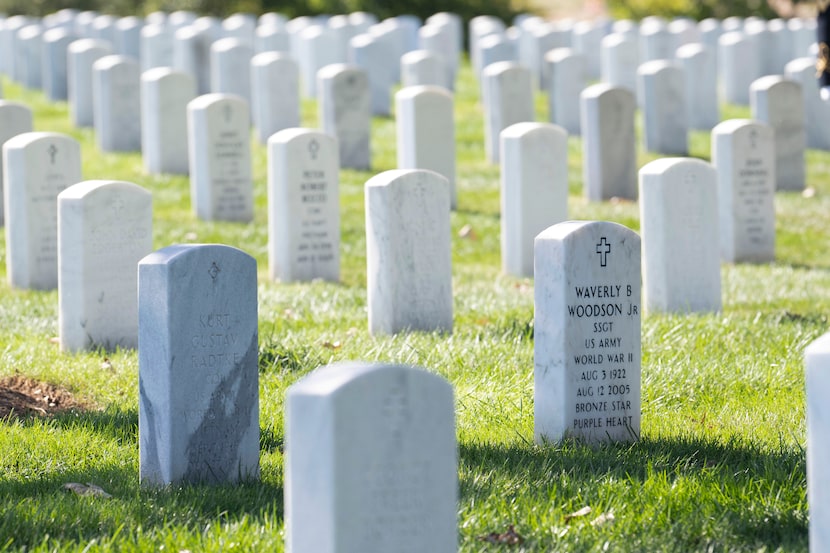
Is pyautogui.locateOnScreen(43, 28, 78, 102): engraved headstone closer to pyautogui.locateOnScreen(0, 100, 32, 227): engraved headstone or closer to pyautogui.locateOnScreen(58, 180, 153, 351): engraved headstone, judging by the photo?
pyautogui.locateOnScreen(0, 100, 32, 227): engraved headstone

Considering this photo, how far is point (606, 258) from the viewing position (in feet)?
20.3

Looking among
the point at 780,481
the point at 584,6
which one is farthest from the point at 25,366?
the point at 584,6

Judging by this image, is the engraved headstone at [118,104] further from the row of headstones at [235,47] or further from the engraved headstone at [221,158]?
the engraved headstone at [221,158]

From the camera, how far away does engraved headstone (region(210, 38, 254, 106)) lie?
18531 mm

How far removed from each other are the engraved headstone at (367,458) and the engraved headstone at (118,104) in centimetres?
1248

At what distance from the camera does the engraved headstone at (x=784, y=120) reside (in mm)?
15133

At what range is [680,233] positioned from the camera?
9.48m

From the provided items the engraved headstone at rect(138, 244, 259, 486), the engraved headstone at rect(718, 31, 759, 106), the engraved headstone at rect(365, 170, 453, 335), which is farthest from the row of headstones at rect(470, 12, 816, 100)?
the engraved headstone at rect(138, 244, 259, 486)

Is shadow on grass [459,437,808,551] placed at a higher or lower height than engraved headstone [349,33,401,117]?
lower

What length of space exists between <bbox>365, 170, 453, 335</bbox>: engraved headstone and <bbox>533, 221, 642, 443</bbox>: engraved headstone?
2.47 m

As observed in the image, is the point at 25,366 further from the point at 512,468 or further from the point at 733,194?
the point at 733,194

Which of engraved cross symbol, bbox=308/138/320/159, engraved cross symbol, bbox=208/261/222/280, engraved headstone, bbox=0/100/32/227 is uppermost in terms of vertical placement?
engraved headstone, bbox=0/100/32/227

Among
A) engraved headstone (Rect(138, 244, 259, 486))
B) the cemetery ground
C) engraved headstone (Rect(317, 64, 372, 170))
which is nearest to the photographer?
the cemetery ground

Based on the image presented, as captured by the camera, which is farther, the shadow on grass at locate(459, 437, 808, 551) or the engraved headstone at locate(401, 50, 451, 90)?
the engraved headstone at locate(401, 50, 451, 90)
